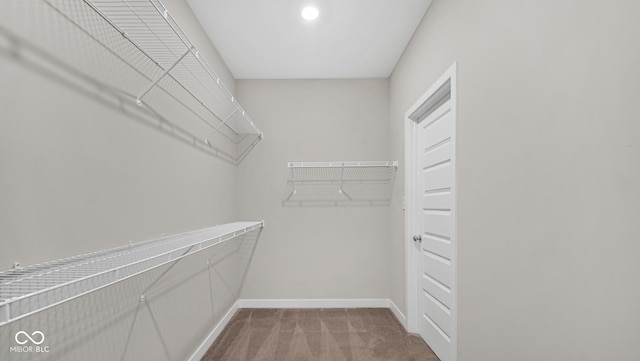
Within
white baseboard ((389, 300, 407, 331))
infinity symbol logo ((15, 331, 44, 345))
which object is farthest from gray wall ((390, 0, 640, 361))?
infinity symbol logo ((15, 331, 44, 345))

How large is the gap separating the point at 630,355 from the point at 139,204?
185cm

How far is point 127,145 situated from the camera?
4.63ft

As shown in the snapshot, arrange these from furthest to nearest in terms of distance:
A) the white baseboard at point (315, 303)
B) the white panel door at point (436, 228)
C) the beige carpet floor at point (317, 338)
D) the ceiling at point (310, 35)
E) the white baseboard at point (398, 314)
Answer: the white baseboard at point (315, 303)
the white baseboard at point (398, 314)
the beige carpet floor at point (317, 338)
the ceiling at point (310, 35)
the white panel door at point (436, 228)

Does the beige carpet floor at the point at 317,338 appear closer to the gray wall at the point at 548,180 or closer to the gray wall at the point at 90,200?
the gray wall at the point at 90,200

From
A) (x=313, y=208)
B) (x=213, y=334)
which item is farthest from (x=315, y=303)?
(x=213, y=334)

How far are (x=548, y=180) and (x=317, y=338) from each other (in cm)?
219

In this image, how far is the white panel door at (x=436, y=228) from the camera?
2.08m

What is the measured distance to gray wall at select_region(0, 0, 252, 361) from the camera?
0.88 meters

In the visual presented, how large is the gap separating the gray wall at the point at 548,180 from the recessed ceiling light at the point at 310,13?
99cm

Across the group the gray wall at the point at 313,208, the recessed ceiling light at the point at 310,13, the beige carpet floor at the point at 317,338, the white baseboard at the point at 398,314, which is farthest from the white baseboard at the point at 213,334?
the recessed ceiling light at the point at 310,13

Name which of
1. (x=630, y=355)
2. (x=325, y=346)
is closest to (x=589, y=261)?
(x=630, y=355)

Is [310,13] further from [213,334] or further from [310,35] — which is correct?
[213,334]

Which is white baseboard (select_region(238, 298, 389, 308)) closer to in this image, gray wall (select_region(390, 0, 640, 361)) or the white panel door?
the white panel door

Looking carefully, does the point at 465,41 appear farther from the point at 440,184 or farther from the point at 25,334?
the point at 25,334
